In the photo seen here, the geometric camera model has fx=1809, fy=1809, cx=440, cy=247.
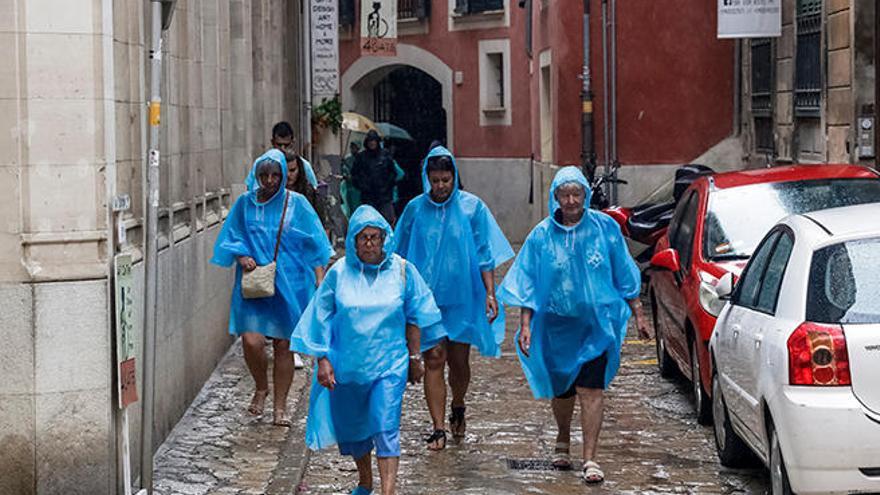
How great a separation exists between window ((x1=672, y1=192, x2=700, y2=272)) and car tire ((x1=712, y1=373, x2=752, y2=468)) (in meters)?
2.05

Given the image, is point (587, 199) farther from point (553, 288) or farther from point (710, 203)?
point (710, 203)

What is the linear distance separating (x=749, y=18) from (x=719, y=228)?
29.5 feet

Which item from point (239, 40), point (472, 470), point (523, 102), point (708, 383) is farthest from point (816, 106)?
point (523, 102)

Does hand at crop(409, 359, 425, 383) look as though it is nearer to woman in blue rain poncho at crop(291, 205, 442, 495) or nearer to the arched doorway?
woman in blue rain poncho at crop(291, 205, 442, 495)

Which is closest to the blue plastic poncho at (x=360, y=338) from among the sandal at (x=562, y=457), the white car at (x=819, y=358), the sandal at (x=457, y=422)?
the white car at (x=819, y=358)

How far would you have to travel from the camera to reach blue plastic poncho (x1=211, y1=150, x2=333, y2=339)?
12.0 meters

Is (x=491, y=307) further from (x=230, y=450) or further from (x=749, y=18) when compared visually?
(x=749, y=18)

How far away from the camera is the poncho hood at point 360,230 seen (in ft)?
28.8

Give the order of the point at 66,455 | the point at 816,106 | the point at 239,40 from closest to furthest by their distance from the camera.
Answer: the point at 66,455 < the point at 239,40 < the point at 816,106

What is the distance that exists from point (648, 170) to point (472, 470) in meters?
17.0

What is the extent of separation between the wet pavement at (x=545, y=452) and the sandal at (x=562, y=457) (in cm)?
11

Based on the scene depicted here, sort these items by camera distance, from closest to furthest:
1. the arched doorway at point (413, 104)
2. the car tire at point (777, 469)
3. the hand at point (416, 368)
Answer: the car tire at point (777, 469)
the hand at point (416, 368)
the arched doorway at point (413, 104)

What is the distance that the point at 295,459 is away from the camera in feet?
35.0

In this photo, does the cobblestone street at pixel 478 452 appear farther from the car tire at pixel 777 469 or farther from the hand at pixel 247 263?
the car tire at pixel 777 469
